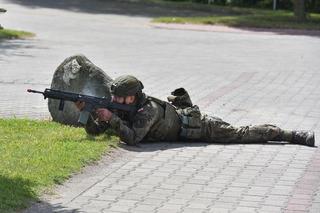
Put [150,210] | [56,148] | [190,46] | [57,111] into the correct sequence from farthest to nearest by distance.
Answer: [190,46] → [57,111] → [56,148] → [150,210]

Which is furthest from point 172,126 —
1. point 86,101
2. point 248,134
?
point 86,101

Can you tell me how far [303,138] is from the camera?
8453 mm

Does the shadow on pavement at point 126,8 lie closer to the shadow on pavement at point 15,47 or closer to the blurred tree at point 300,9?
the blurred tree at point 300,9

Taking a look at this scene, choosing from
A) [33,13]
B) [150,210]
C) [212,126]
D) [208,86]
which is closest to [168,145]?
[212,126]

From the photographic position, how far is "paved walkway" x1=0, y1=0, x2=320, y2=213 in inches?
246

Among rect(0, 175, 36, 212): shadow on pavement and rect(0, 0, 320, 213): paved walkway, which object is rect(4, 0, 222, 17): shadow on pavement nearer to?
rect(0, 0, 320, 213): paved walkway

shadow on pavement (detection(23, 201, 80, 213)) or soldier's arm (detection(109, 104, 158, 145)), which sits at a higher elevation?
soldier's arm (detection(109, 104, 158, 145))

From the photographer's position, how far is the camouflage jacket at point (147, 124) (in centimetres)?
782

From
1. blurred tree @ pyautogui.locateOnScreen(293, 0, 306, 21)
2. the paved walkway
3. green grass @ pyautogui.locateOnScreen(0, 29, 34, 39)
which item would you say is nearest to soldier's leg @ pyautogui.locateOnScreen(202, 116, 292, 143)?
the paved walkway

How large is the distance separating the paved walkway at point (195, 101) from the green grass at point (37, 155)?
0.51 ft

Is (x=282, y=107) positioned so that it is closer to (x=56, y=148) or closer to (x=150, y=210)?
(x=56, y=148)

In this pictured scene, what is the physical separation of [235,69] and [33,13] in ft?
52.9

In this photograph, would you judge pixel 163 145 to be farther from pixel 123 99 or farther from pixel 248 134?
pixel 248 134

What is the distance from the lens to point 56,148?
744 centimetres
